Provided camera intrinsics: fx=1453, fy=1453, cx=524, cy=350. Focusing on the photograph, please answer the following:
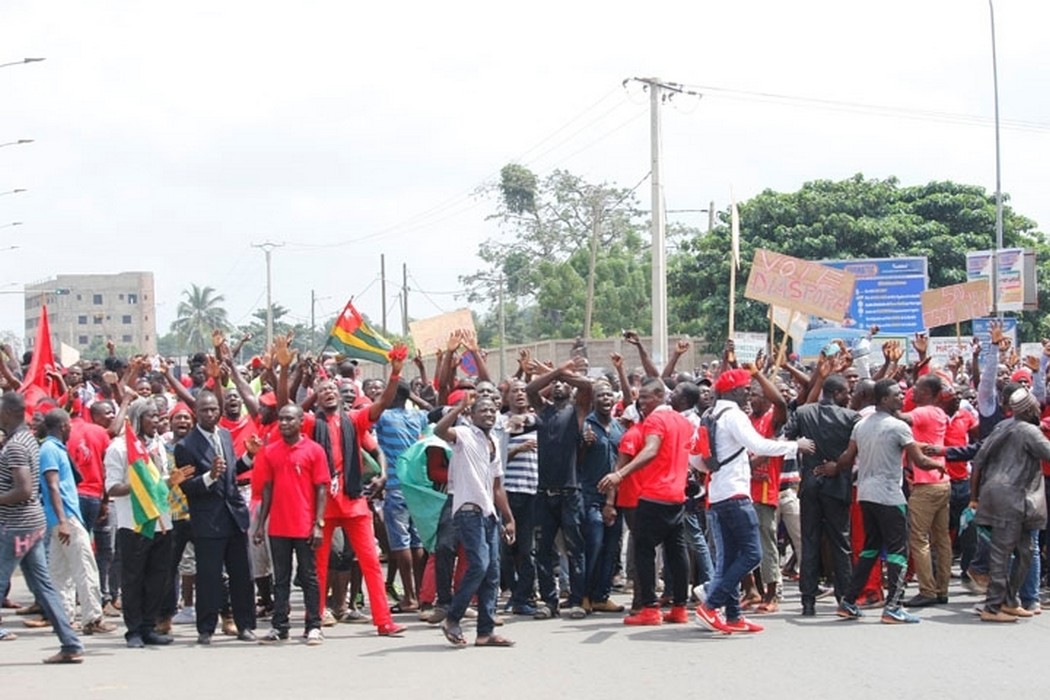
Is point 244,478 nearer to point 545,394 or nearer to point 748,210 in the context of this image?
point 545,394

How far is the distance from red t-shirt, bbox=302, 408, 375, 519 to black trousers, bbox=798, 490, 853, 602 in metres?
3.59

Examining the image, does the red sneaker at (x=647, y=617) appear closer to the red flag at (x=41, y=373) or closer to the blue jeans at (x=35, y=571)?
the blue jeans at (x=35, y=571)

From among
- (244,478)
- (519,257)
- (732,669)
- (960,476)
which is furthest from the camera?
(519,257)

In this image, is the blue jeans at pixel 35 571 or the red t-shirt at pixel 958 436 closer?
the blue jeans at pixel 35 571

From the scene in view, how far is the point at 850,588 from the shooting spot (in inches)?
454

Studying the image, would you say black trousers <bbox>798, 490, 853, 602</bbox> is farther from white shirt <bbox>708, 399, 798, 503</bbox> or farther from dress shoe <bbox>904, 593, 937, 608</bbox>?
white shirt <bbox>708, 399, 798, 503</bbox>

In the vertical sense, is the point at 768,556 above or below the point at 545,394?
below

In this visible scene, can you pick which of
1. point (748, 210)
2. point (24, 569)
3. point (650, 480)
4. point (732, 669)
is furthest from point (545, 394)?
point (748, 210)

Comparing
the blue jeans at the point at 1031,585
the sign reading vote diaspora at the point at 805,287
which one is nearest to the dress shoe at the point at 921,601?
the blue jeans at the point at 1031,585

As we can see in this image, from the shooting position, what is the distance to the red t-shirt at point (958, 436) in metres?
13.4

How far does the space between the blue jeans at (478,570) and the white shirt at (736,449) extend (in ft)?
5.98

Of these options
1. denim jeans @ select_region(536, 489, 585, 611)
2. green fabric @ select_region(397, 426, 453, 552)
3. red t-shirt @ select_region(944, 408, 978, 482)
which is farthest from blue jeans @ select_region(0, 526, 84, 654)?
red t-shirt @ select_region(944, 408, 978, 482)

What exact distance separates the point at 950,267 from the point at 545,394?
37.1 m

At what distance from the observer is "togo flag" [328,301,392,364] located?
18.5m
